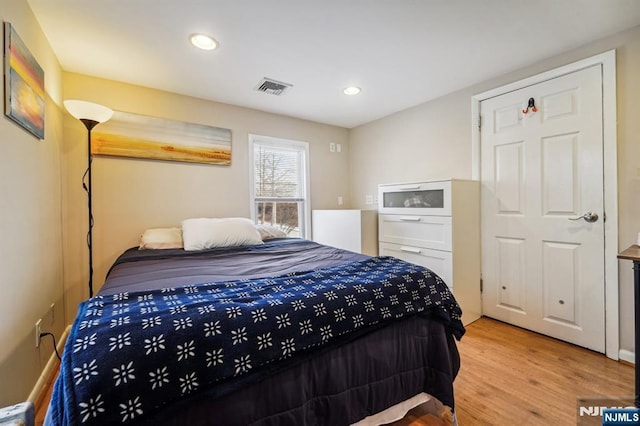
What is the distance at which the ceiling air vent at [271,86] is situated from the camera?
8.49 ft

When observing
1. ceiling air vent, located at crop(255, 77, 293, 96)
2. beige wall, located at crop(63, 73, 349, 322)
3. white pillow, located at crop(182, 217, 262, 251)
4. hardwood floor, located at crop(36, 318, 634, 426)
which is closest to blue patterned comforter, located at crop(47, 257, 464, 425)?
hardwood floor, located at crop(36, 318, 634, 426)

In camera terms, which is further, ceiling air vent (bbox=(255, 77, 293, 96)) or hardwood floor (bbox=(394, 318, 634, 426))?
ceiling air vent (bbox=(255, 77, 293, 96))

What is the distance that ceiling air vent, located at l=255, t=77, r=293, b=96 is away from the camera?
8.49 feet

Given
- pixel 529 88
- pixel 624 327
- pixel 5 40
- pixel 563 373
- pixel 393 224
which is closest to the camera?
pixel 5 40

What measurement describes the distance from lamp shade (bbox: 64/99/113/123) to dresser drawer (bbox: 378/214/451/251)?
2721 millimetres

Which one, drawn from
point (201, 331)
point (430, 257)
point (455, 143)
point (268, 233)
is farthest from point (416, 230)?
point (201, 331)

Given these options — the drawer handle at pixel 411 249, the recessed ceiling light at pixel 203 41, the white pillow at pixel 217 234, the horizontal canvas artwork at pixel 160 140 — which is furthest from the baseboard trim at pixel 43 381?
the drawer handle at pixel 411 249

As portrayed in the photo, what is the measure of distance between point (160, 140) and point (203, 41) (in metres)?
1.17

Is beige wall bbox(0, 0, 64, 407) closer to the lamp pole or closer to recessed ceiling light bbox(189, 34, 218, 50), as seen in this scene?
the lamp pole

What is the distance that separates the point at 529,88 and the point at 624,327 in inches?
77.4

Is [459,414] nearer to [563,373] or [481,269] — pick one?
[563,373]

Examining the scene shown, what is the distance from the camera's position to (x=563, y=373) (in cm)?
181

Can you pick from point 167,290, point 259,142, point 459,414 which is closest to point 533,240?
point 459,414

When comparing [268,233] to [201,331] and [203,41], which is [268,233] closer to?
[203,41]
